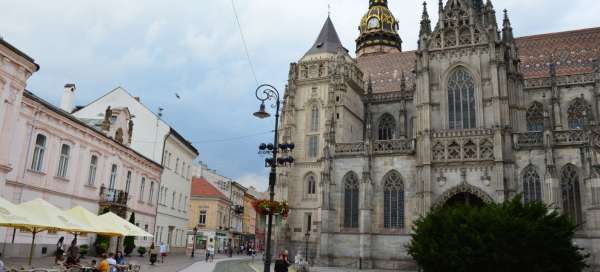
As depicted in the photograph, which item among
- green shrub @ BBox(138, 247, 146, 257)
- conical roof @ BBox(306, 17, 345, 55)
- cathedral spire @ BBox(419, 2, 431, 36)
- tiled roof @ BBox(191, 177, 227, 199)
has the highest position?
conical roof @ BBox(306, 17, 345, 55)

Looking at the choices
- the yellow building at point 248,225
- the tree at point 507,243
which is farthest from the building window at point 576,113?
the yellow building at point 248,225

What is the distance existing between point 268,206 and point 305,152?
25.0 m

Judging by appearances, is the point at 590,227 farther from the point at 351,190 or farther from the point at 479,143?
the point at 351,190

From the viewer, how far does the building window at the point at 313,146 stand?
137 feet

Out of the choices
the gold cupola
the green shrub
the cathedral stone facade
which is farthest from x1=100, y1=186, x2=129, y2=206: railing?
the gold cupola

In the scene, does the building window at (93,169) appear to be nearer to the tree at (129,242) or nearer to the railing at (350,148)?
the tree at (129,242)

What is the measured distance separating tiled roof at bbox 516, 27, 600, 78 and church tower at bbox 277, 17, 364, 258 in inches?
608

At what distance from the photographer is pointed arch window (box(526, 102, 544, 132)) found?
39156 mm

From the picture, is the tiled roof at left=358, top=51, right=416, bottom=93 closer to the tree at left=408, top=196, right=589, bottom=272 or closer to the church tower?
the church tower

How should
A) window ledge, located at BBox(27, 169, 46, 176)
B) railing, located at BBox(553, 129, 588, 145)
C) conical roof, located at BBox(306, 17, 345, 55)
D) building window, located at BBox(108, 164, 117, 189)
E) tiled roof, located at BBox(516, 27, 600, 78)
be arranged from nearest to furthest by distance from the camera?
window ledge, located at BBox(27, 169, 46, 176) → railing, located at BBox(553, 129, 588, 145) → building window, located at BBox(108, 164, 117, 189) → tiled roof, located at BBox(516, 27, 600, 78) → conical roof, located at BBox(306, 17, 345, 55)

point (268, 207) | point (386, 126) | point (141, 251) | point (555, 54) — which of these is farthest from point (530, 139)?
point (141, 251)

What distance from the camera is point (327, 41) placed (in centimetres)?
4712

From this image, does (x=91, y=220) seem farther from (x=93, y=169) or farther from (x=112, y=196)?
(x=112, y=196)

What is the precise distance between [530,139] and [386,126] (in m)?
15.7
